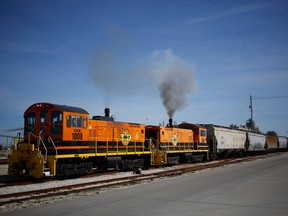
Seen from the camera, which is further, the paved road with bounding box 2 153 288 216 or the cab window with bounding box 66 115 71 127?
the cab window with bounding box 66 115 71 127

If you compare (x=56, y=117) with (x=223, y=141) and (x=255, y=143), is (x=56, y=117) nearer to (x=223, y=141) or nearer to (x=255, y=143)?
(x=223, y=141)

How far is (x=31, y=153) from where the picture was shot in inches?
574

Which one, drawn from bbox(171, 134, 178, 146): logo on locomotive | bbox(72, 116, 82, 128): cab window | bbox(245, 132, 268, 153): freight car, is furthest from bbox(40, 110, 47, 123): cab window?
bbox(245, 132, 268, 153): freight car

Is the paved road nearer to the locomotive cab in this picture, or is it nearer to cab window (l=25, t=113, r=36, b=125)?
the locomotive cab

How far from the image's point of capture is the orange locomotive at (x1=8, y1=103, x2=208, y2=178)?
14734 millimetres

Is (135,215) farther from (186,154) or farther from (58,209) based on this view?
(186,154)

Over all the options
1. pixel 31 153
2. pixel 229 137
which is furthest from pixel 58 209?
pixel 229 137

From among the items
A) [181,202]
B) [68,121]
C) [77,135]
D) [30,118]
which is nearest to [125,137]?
[77,135]

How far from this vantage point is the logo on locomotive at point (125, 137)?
19938 mm

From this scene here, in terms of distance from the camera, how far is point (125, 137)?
20.3m

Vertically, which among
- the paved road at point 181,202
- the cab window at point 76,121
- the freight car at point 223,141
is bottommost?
the paved road at point 181,202

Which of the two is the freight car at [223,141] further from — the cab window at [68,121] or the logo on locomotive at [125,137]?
the cab window at [68,121]

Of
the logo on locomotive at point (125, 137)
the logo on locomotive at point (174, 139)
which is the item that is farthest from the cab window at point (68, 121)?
the logo on locomotive at point (174, 139)

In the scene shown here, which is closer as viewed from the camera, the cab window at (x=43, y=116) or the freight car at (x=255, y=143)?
the cab window at (x=43, y=116)
